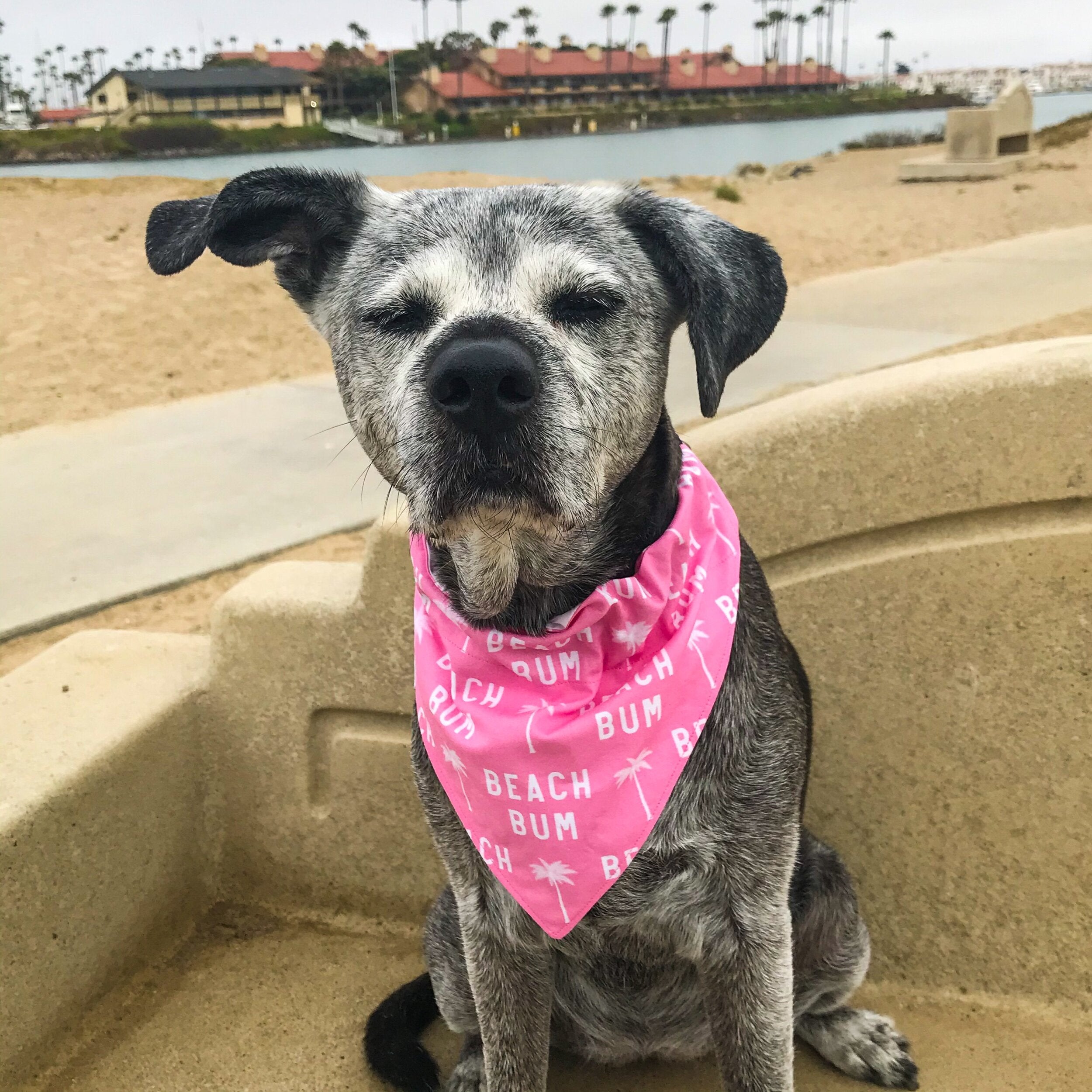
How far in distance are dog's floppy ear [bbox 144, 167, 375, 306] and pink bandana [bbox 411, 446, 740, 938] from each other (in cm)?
68

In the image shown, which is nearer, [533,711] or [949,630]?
[533,711]

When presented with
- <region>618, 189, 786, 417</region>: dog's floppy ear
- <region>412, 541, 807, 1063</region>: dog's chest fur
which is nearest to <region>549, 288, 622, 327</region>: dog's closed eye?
<region>618, 189, 786, 417</region>: dog's floppy ear

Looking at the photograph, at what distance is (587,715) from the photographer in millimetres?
1987

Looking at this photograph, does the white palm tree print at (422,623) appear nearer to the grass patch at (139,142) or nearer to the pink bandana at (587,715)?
the pink bandana at (587,715)

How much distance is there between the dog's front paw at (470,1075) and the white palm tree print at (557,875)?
75 centimetres

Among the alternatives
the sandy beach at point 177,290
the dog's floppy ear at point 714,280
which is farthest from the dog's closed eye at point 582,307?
the sandy beach at point 177,290

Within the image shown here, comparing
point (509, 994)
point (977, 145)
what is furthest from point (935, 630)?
point (977, 145)

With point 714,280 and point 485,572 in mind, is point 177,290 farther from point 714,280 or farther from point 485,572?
point 714,280

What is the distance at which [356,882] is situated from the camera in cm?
306

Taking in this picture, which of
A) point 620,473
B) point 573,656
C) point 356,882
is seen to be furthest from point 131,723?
point 620,473

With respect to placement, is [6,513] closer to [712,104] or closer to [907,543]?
[907,543]

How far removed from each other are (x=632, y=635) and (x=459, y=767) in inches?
16.2

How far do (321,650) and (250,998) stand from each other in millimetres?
920

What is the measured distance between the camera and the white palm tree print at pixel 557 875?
6.40 ft
